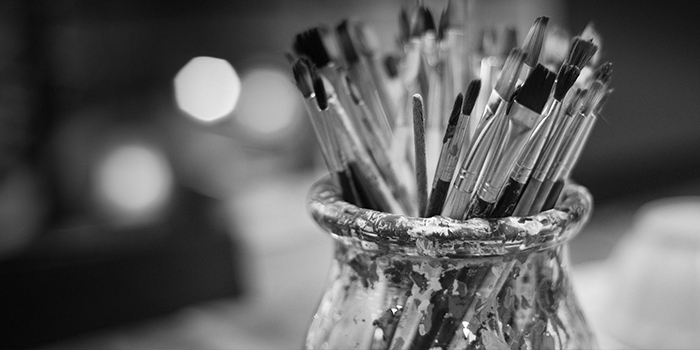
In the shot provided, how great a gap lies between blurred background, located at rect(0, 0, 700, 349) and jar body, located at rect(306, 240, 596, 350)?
25cm

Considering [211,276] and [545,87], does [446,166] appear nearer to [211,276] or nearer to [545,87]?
[545,87]

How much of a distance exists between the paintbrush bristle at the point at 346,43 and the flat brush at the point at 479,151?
0.06 meters

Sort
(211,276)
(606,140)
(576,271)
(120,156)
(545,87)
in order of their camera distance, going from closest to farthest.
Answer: (545,87) < (576,271) < (211,276) < (120,156) < (606,140)

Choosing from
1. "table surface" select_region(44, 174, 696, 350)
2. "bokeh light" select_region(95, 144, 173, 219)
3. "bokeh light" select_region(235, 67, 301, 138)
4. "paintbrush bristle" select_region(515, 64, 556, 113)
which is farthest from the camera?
"bokeh light" select_region(235, 67, 301, 138)

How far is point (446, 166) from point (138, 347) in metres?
0.36

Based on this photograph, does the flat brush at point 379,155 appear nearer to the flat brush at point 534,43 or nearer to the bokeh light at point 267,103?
the flat brush at point 534,43

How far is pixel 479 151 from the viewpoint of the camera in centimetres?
15

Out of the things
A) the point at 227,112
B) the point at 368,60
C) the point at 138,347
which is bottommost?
the point at 138,347

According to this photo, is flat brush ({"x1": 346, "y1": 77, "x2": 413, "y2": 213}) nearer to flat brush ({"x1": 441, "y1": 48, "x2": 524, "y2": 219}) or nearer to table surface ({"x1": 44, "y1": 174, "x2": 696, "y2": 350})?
flat brush ({"x1": 441, "y1": 48, "x2": 524, "y2": 219})

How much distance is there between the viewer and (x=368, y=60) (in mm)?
204

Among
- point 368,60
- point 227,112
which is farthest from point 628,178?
point 368,60

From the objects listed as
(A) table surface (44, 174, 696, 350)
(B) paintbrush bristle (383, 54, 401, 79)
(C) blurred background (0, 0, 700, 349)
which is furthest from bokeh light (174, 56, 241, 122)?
(B) paintbrush bristle (383, 54, 401, 79)

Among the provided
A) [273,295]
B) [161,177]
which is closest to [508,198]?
[273,295]

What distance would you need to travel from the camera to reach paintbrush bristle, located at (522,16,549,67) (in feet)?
0.51
